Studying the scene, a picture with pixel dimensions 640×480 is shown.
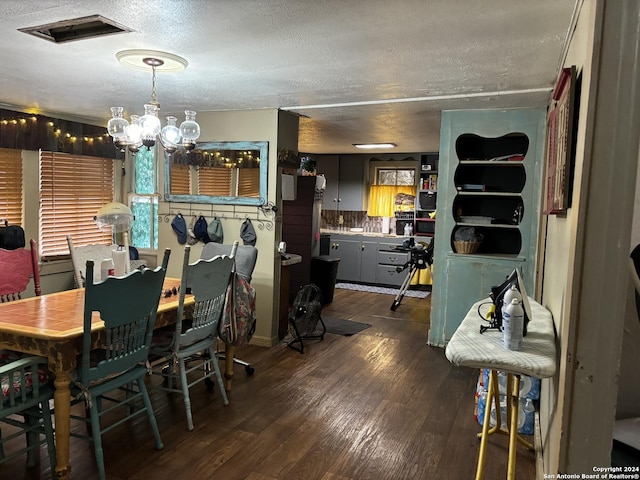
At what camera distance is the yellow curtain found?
8023 millimetres

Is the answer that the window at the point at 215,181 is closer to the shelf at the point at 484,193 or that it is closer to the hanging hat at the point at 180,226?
the hanging hat at the point at 180,226

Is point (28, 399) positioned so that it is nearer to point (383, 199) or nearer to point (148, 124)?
point (148, 124)

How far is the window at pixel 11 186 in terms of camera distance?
446 centimetres

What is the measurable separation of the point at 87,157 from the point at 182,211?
4.64 feet

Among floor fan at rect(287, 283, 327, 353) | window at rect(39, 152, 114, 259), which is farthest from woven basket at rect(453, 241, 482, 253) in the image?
window at rect(39, 152, 114, 259)

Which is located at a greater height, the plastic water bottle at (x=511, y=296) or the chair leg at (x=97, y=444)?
the plastic water bottle at (x=511, y=296)

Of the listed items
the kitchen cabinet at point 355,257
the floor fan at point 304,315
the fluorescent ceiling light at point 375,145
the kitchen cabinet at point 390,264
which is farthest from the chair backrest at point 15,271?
the kitchen cabinet at point 390,264

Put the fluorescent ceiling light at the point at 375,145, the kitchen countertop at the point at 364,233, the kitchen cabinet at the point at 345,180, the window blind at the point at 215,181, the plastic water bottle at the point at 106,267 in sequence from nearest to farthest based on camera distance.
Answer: the plastic water bottle at the point at 106,267, the window blind at the point at 215,181, the fluorescent ceiling light at the point at 375,145, the kitchen countertop at the point at 364,233, the kitchen cabinet at the point at 345,180

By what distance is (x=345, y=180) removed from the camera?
8.11 m

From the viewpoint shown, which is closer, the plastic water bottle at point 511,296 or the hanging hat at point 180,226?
the plastic water bottle at point 511,296

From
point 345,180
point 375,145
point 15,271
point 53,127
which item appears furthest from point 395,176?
point 15,271

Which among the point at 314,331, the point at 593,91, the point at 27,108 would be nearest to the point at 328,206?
the point at 314,331

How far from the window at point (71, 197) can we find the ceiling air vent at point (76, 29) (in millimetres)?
2774

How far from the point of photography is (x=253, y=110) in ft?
14.5
